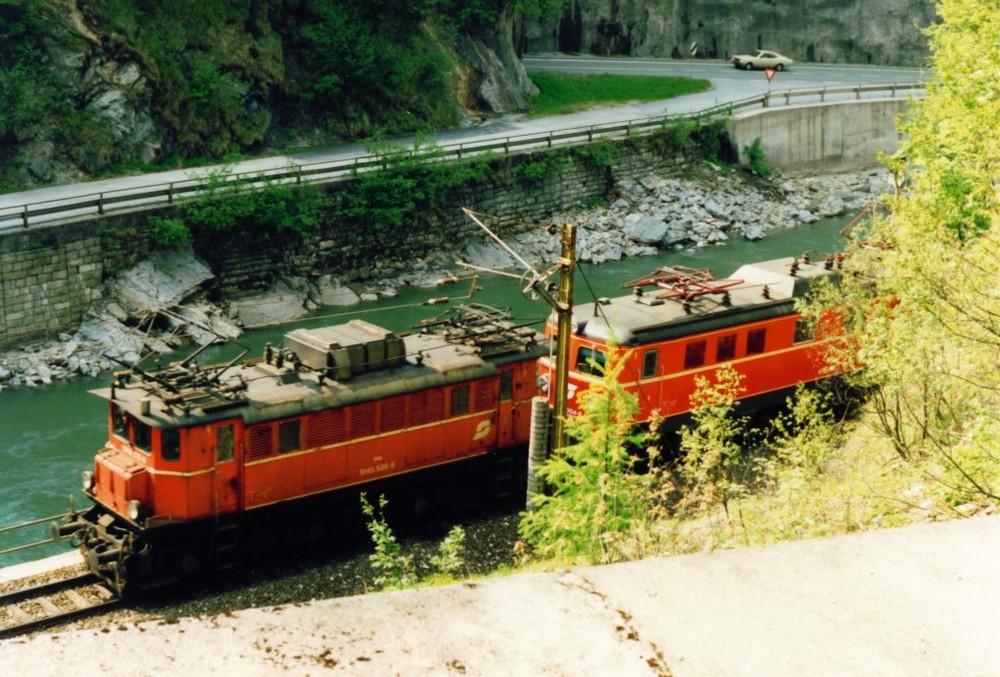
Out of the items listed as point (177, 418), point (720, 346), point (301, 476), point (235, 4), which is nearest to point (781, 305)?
point (720, 346)

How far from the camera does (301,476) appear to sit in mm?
18750

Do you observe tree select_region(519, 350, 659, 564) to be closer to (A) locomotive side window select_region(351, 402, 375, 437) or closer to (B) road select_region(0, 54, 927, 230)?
(A) locomotive side window select_region(351, 402, 375, 437)

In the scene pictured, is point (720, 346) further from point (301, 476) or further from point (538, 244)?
point (538, 244)

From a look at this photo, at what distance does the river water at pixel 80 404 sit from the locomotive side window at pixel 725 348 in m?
3.79

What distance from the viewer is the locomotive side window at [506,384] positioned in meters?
20.8

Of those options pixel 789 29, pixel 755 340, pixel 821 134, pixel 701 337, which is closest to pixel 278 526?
pixel 701 337

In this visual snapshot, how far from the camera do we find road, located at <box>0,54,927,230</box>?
3559cm

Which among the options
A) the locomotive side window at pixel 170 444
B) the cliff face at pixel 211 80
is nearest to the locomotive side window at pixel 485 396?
the locomotive side window at pixel 170 444

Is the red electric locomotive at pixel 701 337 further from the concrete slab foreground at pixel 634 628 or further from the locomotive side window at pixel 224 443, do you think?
Answer: the concrete slab foreground at pixel 634 628

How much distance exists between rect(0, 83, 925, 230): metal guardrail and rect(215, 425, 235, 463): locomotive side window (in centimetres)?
1610

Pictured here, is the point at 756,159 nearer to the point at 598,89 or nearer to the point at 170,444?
the point at 598,89

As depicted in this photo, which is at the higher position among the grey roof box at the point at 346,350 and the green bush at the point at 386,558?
the grey roof box at the point at 346,350

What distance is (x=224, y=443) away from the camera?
58.4 feet

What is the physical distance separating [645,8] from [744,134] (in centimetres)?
2015
